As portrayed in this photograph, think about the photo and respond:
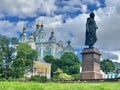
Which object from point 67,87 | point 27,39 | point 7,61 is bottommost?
point 67,87

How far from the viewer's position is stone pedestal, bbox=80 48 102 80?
3077cm

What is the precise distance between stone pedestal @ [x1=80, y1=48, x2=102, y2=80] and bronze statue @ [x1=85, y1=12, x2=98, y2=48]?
4.49 ft

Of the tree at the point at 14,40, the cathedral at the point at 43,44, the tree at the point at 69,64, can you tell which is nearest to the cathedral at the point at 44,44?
the cathedral at the point at 43,44

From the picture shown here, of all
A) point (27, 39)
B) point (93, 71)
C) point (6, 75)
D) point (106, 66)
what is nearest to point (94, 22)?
point (93, 71)

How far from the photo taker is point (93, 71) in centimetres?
3070

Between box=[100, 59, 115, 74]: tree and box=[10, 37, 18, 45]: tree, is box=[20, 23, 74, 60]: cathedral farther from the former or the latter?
box=[10, 37, 18, 45]: tree

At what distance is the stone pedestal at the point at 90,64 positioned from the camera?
101 feet

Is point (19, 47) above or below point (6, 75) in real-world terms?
above

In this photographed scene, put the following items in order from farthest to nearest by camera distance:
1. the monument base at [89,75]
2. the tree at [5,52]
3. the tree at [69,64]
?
the tree at [69,64]
the tree at [5,52]
the monument base at [89,75]

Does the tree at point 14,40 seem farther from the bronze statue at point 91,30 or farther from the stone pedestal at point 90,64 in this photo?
the stone pedestal at point 90,64

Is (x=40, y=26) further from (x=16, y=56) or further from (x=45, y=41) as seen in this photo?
(x=16, y=56)

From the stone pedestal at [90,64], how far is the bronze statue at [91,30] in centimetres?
137

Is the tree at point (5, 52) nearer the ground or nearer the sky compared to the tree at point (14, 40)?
nearer the ground

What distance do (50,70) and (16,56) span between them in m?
40.0
